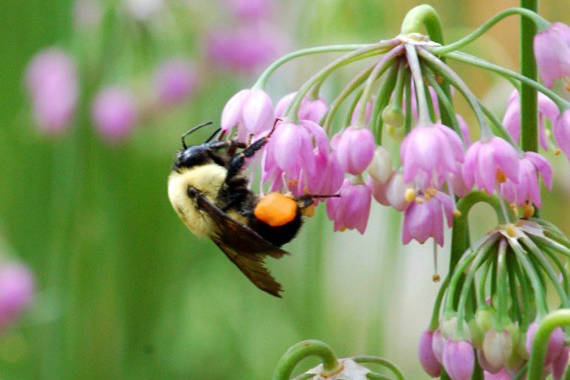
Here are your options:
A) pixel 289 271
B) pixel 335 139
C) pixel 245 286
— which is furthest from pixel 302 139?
pixel 289 271

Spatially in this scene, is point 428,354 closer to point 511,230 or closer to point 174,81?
point 511,230

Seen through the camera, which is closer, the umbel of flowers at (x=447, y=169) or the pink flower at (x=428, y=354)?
the umbel of flowers at (x=447, y=169)

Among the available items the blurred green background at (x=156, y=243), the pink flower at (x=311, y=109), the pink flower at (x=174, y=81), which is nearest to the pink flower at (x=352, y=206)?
the pink flower at (x=311, y=109)

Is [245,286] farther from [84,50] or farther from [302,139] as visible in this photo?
[302,139]

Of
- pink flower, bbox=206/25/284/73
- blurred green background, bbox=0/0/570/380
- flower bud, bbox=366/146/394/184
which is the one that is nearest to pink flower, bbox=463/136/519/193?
flower bud, bbox=366/146/394/184

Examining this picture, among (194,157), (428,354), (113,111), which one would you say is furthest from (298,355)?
(113,111)

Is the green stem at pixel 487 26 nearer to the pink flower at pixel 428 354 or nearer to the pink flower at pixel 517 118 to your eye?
the pink flower at pixel 517 118

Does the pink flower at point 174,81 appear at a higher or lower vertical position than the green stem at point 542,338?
higher
